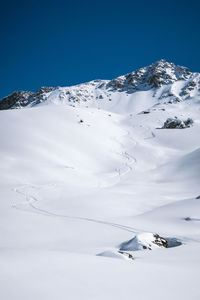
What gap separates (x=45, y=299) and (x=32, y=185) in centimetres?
1612

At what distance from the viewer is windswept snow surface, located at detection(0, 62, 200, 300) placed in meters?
3.26

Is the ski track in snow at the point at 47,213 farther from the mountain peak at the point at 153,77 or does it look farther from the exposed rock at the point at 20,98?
the exposed rock at the point at 20,98

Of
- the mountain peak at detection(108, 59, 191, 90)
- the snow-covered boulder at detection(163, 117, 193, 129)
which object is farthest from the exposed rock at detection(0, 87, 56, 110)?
the snow-covered boulder at detection(163, 117, 193, 129)

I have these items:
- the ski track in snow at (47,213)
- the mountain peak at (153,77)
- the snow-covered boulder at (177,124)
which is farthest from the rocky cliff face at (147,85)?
the ski track in snow at (47,213)

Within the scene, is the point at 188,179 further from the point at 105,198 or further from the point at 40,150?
the point at 40,150

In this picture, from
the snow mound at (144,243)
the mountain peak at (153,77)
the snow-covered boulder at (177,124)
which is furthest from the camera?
the mountain peak at (153,77)

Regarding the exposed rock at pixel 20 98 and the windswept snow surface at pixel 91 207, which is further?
the exposed rock at pixel 20 98

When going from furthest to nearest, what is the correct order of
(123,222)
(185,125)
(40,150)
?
(185,125) < (40,150) < (123,222)

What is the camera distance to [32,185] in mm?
17781

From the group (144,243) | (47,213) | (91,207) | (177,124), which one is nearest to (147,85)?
(177,124)

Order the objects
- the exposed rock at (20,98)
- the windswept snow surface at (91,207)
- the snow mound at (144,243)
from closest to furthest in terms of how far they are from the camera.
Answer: the windswept snow surface at (91,207)
the snow mound at (144,243)
the exposed rock at (20,98)

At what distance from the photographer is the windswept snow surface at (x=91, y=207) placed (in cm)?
326

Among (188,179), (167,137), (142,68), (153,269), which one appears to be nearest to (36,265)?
(153,269)

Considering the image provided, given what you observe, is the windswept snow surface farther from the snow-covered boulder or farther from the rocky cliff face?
the rocky cliff face
